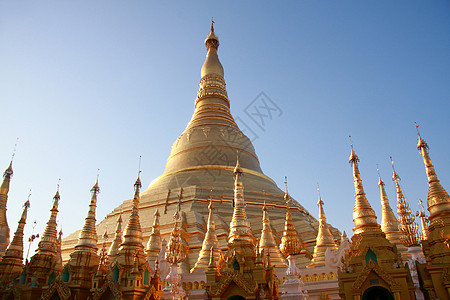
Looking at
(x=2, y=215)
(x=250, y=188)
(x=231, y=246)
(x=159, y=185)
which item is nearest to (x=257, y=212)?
(x=250, y=188)

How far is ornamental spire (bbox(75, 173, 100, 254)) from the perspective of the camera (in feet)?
44.5

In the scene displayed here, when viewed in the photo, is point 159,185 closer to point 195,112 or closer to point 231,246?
point 195,112

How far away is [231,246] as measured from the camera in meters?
12.1

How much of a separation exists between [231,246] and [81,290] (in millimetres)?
5305

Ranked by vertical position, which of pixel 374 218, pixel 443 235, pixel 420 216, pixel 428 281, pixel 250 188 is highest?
pixel 250 188

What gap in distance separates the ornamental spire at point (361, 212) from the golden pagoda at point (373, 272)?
0.21 metres

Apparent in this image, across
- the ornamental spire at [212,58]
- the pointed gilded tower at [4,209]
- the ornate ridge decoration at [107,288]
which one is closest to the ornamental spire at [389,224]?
the ornate ridge decoration at [107,288]

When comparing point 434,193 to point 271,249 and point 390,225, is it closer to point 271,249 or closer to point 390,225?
point 390,225

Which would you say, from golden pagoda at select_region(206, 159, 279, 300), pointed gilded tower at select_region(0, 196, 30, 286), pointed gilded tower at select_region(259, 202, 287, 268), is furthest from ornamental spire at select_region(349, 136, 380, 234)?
pointed gilded tower at select_region(0, 196, 30, 286)

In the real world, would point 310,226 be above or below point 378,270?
above

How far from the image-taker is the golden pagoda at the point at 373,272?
9448 millimetres

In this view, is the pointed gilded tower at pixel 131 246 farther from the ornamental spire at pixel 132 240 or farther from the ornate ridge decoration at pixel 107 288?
the ornate ridge decoration at pixel 107 288

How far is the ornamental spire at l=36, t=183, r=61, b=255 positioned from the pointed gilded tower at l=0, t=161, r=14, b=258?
3.62 m

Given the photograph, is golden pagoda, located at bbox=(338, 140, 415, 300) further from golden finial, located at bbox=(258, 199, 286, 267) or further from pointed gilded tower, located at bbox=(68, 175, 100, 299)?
pointed gilded tower, located at bbox=(68, 175, 100, 299)
